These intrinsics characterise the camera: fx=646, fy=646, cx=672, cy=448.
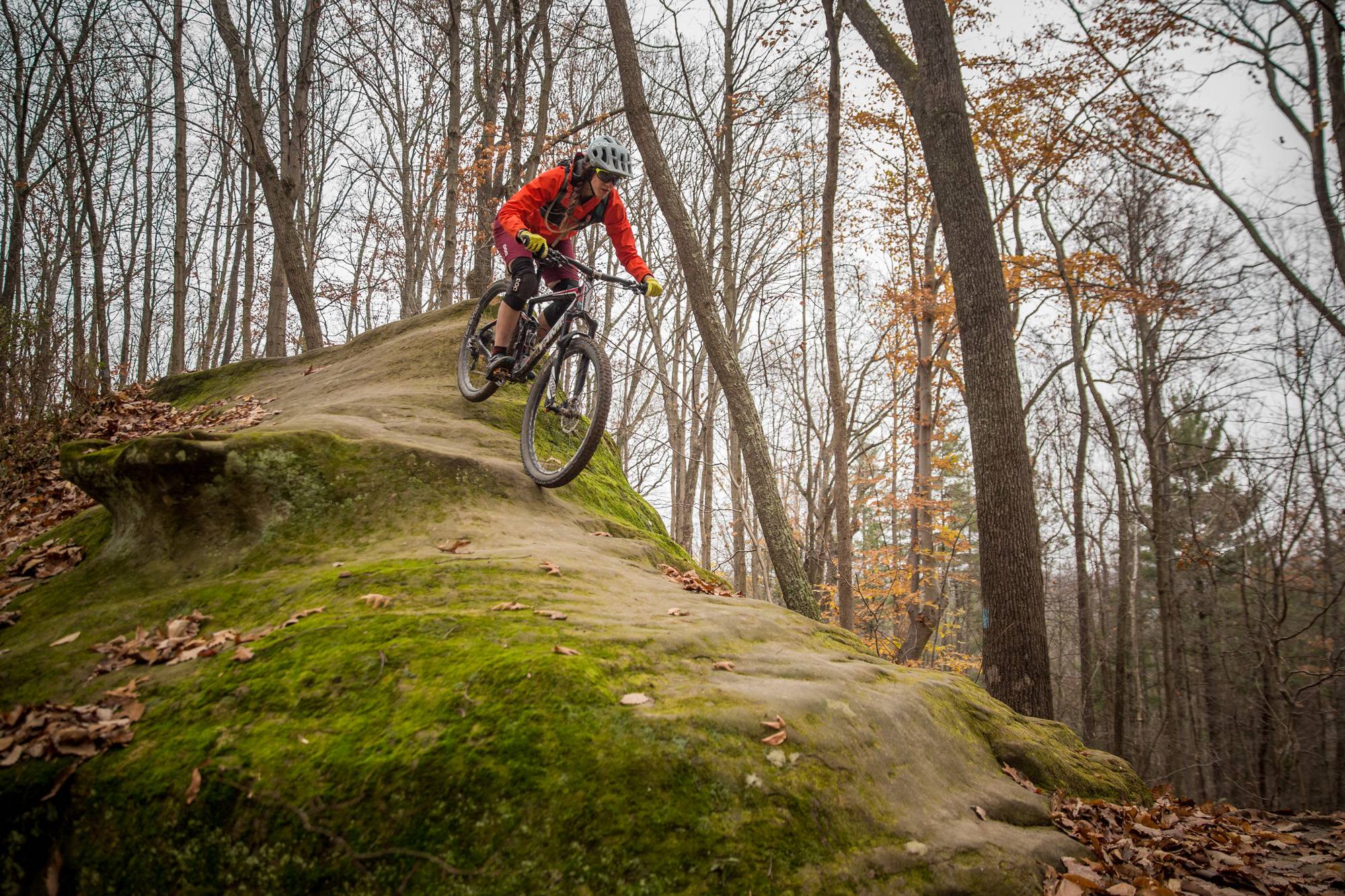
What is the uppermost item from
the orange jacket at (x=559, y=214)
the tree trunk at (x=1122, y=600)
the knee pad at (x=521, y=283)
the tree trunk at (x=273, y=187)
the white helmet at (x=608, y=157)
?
the tree trunk at (x=273, y=187)

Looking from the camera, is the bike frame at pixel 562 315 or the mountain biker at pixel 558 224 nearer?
the mountain biker at pixel 558 224

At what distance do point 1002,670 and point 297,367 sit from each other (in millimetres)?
8577

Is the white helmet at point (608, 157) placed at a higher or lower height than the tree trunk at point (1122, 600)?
higher

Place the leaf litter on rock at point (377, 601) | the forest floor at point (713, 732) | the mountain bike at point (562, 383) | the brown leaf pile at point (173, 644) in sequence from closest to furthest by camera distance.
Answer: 1. the forest floor at point (713, 732)
2. the brown leaf pile at point (173, 644)
3. the leaf litter on rock at point (377, 601)
4. the mountain bike at point (562, 383)

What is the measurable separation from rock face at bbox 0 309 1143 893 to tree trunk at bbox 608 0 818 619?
284 centimetres

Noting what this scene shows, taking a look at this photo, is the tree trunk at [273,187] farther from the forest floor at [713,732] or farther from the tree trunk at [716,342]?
the forest floor at [713,732]

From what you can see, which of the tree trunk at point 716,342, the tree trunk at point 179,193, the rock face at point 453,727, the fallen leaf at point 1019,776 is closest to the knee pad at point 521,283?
the tree trunk at point 716,342

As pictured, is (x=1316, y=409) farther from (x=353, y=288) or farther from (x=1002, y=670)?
(x=353, y=288)

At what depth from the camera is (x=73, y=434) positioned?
23.3 ft

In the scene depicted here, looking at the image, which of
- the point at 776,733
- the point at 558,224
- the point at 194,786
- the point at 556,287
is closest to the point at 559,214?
the point at 558,224

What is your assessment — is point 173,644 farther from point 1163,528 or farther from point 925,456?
point 1163,528

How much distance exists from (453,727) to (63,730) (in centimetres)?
134

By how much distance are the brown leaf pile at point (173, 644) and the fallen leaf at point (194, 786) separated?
1.93ft

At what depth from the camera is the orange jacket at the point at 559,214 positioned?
5500mm
